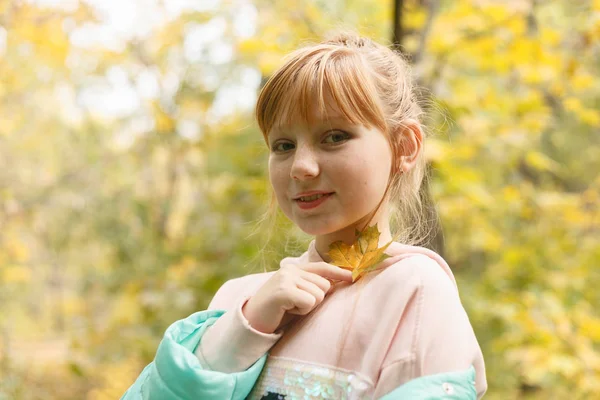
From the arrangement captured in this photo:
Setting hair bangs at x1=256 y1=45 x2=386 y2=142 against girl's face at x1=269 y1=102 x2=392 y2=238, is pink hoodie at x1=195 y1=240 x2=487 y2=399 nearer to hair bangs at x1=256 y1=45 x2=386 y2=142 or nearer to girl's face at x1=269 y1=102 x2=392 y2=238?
girl's face at x1=269 y1=102 x2=392 y2=238

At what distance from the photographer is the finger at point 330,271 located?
101cm

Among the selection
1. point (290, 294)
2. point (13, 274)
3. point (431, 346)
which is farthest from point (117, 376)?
point (431, 346)

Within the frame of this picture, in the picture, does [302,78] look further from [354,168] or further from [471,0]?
[471,0]

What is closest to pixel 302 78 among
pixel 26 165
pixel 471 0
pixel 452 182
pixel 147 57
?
pixel 452 182

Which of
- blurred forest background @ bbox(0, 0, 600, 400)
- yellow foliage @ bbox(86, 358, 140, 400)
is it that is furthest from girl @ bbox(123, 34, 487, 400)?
yellow foliage @ bbox(86, 358, 140, 400)

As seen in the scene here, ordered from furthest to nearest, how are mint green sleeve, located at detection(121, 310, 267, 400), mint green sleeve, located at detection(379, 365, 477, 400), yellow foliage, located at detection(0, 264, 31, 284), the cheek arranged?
yellow foliage, located at detection(0, 264, 31, 284), the cheek, mint green sleeve, located at detection(121, 310, 267, 400), mint green sleeve, located at detection(379, 365, 477, 400)

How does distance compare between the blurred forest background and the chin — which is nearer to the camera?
the chin

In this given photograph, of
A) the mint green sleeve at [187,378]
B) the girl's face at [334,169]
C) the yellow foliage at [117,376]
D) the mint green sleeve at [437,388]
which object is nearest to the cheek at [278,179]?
the girl's face at [334,169]

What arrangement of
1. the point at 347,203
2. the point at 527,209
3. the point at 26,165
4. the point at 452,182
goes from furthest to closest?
the point at 26,165 → the point at 527,209 → the point at 452,182 → the point at 347,203

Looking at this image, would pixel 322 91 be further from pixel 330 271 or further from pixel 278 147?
pixel 330 271

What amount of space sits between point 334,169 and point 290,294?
0.65 ft

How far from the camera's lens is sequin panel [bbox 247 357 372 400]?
90cm

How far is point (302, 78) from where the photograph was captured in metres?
1.03

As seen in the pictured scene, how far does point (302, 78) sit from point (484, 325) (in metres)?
2.66
